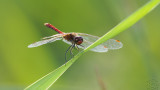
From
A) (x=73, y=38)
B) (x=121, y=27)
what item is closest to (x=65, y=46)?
(x=73, y=38)

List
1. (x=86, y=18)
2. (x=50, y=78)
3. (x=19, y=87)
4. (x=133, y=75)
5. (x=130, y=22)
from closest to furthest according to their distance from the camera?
1. (x=130, y=22)
2. (x=50, y=78)
3. (x=19, y=87)
4. (x=133, y=75)
5. (x=86, y=18)

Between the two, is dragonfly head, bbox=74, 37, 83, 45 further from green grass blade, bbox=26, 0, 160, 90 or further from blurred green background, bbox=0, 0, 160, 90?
green grass blade, bbox=26, 0, 160, 90

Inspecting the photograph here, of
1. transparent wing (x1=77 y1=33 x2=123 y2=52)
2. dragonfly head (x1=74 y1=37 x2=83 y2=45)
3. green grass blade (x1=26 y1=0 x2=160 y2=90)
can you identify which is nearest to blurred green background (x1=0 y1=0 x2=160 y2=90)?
transparent wing (x1=77 y1=33 x2=123 y2=52)

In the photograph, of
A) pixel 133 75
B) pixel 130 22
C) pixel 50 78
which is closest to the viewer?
pixel 130 22

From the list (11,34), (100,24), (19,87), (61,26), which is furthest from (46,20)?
(19,87)

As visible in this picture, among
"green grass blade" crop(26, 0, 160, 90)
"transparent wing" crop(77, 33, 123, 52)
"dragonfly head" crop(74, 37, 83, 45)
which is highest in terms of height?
"dragonfly head" crop(74, 37, 83, 45)

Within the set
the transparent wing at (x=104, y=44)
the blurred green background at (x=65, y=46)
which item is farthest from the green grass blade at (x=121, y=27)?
the blurred green background at (x=65, y=46)

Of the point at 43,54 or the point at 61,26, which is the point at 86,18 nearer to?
the point at 61,26

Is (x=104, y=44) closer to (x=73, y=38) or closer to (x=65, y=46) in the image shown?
(x=73, y=38)
